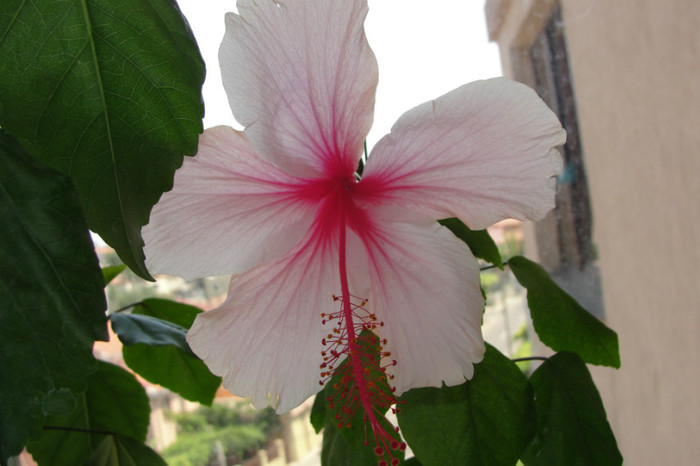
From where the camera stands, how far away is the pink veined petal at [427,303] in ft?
1.45

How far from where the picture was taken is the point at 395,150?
44 centimetres

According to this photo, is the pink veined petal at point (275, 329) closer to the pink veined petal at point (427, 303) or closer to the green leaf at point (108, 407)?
the pink veined petal at point (427, 303)

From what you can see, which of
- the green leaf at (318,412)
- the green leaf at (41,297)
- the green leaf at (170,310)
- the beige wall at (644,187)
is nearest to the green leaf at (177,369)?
the green leaf at (170,310)

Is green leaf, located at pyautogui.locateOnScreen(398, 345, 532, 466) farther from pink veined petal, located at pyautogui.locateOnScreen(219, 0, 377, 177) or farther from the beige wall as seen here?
the beige wall

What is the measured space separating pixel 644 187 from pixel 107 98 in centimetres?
108

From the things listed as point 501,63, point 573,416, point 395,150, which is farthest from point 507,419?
point 501,63

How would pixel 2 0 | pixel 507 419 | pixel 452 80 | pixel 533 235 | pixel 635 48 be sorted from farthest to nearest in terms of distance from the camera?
pixel 533 235
pixel 635 48
pixel 452 80
pixel 507 419
pixel 2 0

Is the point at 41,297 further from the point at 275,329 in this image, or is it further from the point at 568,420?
the point at 568,420

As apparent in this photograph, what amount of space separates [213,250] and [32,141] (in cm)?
14

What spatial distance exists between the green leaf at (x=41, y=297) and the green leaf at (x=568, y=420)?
388 mm

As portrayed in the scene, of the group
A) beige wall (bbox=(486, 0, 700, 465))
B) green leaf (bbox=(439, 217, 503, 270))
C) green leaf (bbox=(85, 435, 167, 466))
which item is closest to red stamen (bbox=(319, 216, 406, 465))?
green leaf (bbox=(439, 217, 503, 270))

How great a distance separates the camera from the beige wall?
3.48ft

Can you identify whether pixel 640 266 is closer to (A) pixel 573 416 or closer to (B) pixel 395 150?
(A) pixel 573 416

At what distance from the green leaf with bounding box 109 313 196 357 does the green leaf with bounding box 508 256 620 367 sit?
328 mm
